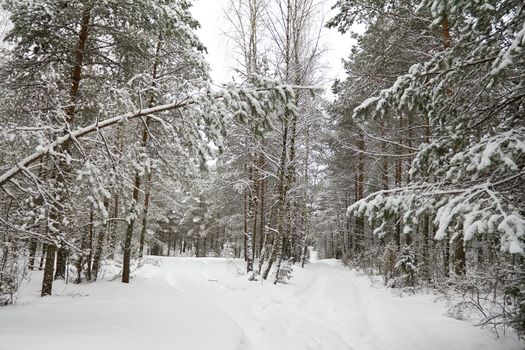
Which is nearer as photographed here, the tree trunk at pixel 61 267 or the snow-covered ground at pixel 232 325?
the snow-covered ground at pixel 232 325

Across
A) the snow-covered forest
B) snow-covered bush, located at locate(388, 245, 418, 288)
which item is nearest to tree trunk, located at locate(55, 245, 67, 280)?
the snow-covered forest

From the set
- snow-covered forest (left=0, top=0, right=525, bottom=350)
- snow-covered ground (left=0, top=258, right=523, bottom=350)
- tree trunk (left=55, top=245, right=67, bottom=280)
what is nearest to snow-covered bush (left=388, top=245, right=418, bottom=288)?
snow-covered forest (left=0, top=0, right=525, bottom=350)

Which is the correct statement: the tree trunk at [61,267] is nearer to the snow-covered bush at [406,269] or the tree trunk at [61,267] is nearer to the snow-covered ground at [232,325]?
the snow-covered ground at [232,325]

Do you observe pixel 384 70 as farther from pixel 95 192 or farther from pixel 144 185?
pixel 144 185

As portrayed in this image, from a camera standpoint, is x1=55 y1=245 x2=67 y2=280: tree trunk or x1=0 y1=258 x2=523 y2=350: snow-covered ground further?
x1=55 y1=245 x2=67 y2=280: tree trunk

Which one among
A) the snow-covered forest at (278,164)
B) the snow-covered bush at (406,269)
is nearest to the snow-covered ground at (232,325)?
the snow-covered forest at (278,164)

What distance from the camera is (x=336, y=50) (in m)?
11.3

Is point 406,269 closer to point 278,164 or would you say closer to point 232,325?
point 278,164

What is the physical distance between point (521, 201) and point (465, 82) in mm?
1968

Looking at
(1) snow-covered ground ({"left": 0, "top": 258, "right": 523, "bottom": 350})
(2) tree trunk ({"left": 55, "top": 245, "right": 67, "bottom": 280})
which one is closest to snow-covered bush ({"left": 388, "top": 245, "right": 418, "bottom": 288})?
(1) snow-covered ground ({"left": 0, "top": 258, "right": 523, "bottom": 350})

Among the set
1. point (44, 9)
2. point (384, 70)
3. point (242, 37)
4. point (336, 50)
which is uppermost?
point (242, 37)

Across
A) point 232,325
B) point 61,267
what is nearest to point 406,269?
point 232,325

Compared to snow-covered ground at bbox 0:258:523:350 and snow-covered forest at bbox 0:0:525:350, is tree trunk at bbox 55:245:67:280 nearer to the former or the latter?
snow-covered forest at bbox 0:0:525:350

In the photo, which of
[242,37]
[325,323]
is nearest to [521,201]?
[325,323]
